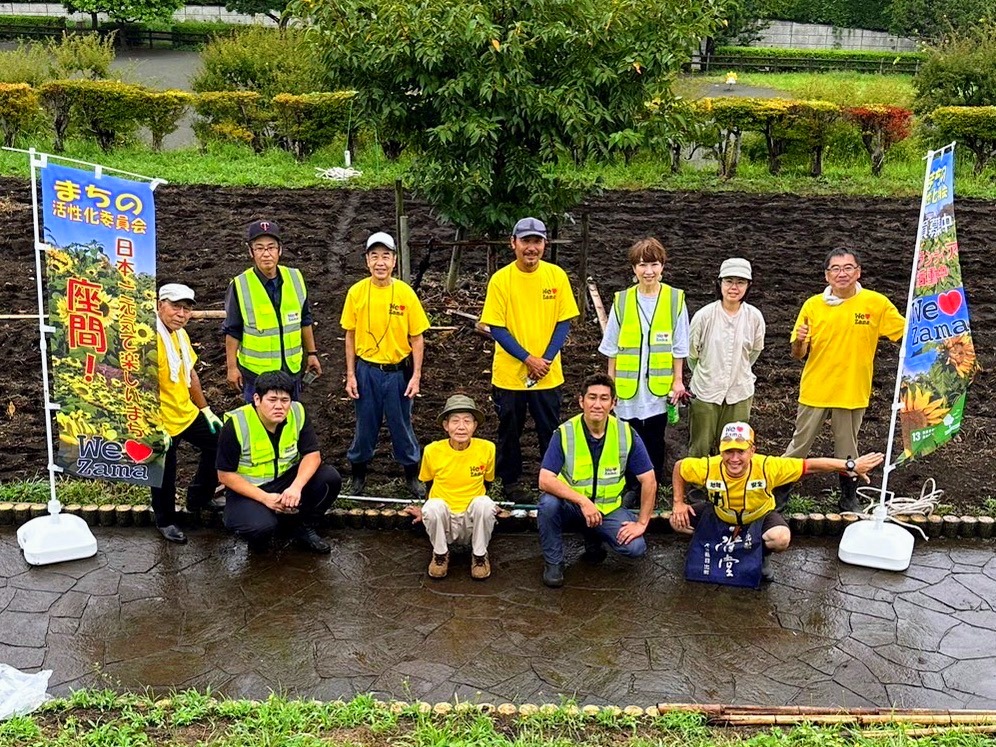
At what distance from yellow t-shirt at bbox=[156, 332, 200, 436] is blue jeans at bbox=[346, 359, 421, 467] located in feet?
3.51

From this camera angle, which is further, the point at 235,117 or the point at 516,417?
the point at 235,117

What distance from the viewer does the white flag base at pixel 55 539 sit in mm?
5836

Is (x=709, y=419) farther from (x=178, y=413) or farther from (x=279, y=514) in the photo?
(x=178, y=413)

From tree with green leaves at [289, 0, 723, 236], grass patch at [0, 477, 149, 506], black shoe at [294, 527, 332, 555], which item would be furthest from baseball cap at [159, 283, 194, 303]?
tree with green leaves at [289, 0, 723, 236]

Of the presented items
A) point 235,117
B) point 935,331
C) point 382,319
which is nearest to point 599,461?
point 382,319

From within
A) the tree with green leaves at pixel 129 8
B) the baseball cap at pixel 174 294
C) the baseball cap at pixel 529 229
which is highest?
the tree with green leaves at pixel 129 8

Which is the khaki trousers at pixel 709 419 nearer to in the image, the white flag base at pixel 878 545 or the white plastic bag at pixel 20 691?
the white flag base at pixel 878 545

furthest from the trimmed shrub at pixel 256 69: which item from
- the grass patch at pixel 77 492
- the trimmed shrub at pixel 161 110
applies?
the grass patch at pixel 77 492

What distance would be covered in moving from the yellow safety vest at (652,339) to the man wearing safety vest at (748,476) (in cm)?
77

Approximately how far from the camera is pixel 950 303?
5.86 m

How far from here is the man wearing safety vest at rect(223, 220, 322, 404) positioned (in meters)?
6.29

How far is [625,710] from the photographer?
463 cm

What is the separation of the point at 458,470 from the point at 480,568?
0.57 m

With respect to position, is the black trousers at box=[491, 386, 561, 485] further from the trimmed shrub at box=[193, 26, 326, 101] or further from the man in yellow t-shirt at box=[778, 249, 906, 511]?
the trimmed shrub at box=[193, 26, 326, 101]
